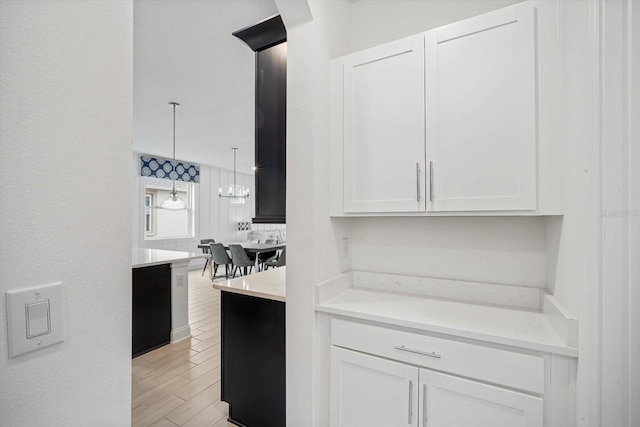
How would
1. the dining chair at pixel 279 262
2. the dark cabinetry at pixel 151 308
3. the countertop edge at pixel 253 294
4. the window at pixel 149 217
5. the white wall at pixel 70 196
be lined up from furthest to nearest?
the window at pixel 149 217 → the dining chair at pixel 279 262 → the dark cabinetry at pixel 151 308 → the countertop edge at pixel 253 294 → the white wall at pixel 70 196

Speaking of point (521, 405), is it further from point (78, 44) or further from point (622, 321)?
point (78, 44)

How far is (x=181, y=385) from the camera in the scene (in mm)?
2291

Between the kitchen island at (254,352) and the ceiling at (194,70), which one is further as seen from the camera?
the ceiling at (194,70)

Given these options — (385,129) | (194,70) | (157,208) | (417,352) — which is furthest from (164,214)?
(417,352)

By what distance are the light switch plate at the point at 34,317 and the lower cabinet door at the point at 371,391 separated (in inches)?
45.5

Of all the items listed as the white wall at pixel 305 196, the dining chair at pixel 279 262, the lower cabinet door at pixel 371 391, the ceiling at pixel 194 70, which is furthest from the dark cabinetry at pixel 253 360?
the dining chair at pixel 279 262

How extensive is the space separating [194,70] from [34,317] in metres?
2.92

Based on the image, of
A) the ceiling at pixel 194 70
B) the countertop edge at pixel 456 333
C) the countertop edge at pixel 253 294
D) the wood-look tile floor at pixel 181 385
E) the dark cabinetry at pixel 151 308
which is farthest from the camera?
the dark cabinetry at pixel 151 308

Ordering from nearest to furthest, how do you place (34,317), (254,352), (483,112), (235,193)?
(34,317)
(483,112)
(254,352)
(235,193)

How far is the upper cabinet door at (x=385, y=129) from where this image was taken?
4.68ft

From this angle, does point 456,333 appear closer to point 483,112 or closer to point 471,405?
point 471,405

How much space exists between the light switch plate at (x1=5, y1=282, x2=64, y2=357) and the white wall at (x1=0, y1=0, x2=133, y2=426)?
0.04 ft

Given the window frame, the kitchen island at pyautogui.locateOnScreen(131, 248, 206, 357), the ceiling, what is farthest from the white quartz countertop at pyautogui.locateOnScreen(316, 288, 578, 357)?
the window frame

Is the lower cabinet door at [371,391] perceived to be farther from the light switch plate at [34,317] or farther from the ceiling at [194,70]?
the ceiling at [194,70]
